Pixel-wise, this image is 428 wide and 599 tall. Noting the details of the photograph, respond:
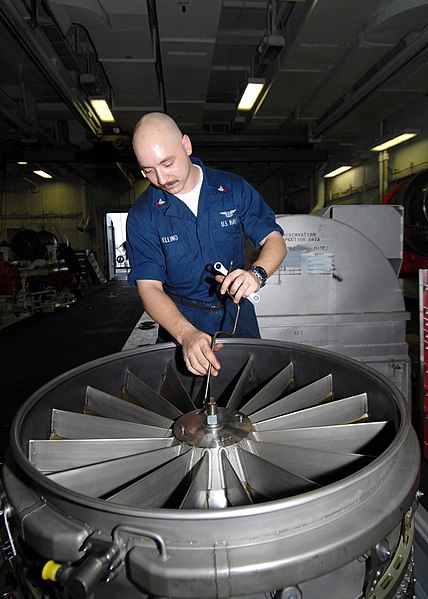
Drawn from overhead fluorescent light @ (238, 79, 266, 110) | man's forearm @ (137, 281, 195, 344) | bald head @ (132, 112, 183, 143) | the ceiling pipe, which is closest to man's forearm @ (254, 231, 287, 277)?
man's forearm @ (137, 281, 195, 344)

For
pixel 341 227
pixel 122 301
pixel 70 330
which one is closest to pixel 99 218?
pixel 122 301

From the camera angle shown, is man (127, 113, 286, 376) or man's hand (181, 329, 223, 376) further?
man (127, 113, 286, 376)

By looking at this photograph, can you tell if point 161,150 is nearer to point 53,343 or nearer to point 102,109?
point 53,343

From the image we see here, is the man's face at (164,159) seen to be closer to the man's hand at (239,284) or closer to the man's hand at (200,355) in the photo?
the man's hand at (239,284)

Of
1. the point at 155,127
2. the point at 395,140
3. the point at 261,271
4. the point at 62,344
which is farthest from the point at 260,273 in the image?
the point at 395,140

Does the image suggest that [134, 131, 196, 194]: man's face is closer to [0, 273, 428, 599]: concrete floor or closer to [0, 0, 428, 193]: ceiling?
[0, 273, 428, 599]: concrete floor

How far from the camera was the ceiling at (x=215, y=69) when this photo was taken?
3.96 m

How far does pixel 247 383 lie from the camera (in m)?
1.42

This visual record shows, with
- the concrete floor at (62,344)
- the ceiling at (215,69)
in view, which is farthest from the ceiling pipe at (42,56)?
the concrete floor at (62,344)

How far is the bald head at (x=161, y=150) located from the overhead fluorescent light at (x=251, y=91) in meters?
Result: 4.83

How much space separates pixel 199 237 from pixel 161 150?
0.38 meters

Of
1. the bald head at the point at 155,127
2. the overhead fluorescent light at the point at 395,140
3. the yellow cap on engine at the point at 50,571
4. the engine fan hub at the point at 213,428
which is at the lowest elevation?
the yellow cap on engine at the point at 50,571

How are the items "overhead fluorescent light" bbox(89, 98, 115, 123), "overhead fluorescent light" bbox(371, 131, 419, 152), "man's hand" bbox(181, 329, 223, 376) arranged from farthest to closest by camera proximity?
"overhead fluorescent light" bbox(371, 131, 419, 152) → "overhead fluorescent light" bbox(89, 98, 115, 123) → "man's hand" bbox(181, 329, 223, 376)

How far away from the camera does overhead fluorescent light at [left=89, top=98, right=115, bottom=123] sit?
6012 millimetres
